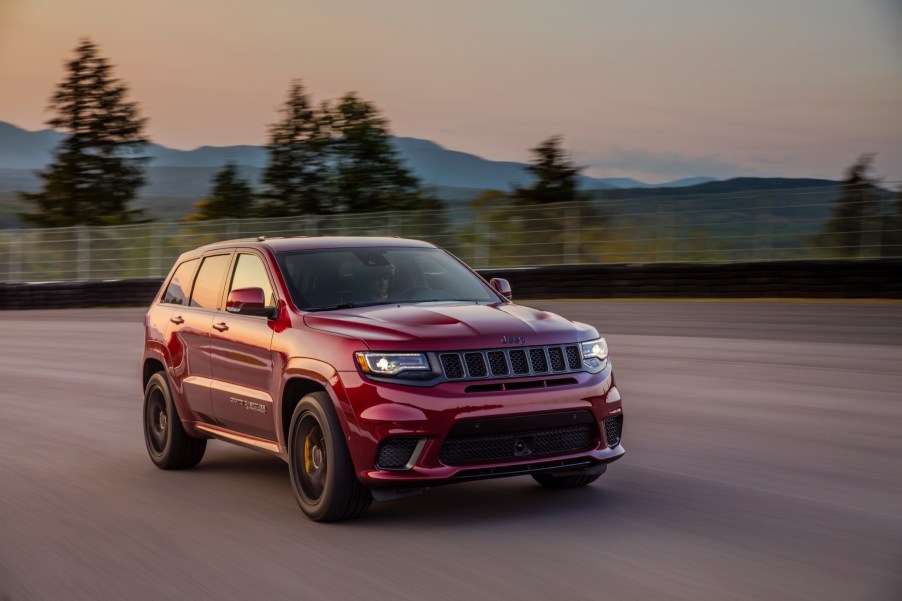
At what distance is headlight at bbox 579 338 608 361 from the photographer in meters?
7.16

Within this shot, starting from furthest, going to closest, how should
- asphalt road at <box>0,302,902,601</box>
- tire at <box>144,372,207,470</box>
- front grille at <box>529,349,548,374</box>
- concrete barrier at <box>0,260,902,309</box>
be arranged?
concrete barrier at <box>0,260,902,309</box> → tire at <box>144,372,207,470</box> → front grille at <box>529,349,548,374</box> → asphalt road at <box>0,302,902,601</box>

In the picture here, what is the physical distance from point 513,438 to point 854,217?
19.5 m

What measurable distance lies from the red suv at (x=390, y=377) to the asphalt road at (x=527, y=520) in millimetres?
321

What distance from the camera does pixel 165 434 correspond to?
30.5ft

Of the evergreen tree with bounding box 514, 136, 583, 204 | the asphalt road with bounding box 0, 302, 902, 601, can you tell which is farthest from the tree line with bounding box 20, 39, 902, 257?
the asphalt road with bounding box 0, 302, 902, 601

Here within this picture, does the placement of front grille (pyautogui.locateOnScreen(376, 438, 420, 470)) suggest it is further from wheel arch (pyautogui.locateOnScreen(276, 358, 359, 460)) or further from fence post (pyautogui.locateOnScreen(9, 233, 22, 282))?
fence post (pyautogui.locateOnScreen(9, 233, 22, 282))

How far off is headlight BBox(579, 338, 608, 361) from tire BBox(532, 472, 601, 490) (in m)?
0.80

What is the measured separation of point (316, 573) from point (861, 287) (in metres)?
19.5

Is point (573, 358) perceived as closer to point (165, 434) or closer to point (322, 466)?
point (322, 466)

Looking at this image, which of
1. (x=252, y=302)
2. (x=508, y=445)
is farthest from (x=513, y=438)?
(x=252, y=302)

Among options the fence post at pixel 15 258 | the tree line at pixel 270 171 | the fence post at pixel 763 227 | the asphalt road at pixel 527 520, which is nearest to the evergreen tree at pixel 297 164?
the tree line at pixel 270 171

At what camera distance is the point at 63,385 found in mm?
15641

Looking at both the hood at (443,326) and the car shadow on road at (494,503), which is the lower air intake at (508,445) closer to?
the car shadow on road at (494,503)

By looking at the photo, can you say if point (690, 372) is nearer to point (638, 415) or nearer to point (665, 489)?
point (638, 415)
